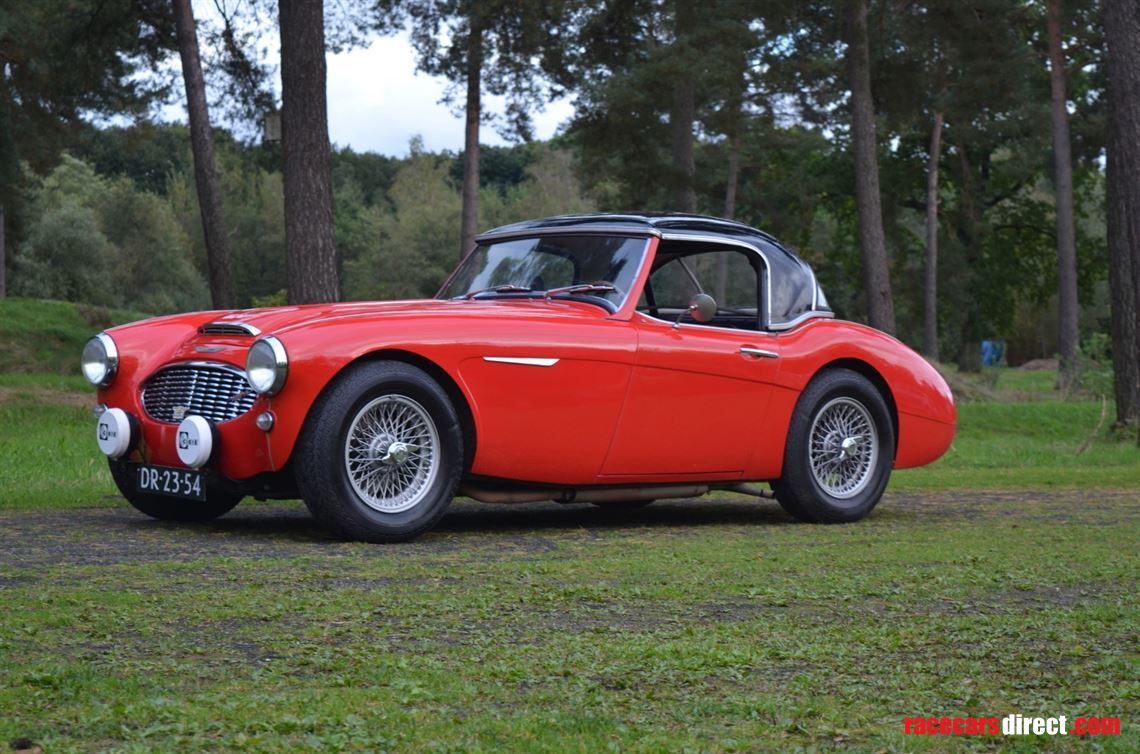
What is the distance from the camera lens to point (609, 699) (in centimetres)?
383

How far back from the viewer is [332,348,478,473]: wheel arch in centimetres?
726

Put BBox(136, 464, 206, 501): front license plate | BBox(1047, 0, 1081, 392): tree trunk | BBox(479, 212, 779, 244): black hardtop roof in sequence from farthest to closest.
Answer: BBox(1047, 0, 1081, 392): tree trunk < BBox(479, 212, 779, 244): black hardtop roof < BBox(136, 464, 206, 501): front license plate

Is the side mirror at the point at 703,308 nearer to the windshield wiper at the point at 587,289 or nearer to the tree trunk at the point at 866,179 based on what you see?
the windshield wiper at the point at 587,289

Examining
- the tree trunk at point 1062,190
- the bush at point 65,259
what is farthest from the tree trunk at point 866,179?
the bush at point 65,259

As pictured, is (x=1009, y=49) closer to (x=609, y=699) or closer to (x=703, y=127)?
(x=703, y=127)

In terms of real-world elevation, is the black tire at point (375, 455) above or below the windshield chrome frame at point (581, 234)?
below

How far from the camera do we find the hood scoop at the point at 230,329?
7.32 metres

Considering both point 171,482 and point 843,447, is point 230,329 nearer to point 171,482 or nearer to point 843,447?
point 171,482

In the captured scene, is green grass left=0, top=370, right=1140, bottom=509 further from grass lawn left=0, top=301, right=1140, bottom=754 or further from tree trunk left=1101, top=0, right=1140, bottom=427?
grass lawn left=0, top=301, right=1140, bottom=754

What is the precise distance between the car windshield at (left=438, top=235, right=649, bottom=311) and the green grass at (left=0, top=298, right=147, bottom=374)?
59.9 ft

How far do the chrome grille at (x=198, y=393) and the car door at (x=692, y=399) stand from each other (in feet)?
6.71

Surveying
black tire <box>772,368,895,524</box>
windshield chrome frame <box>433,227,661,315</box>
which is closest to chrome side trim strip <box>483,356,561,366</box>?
windshield chrome frame <box>433,227,661,315</box>

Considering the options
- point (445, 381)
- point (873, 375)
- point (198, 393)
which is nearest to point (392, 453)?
point (445, 381)

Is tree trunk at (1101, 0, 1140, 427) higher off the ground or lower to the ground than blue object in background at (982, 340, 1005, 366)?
higher
